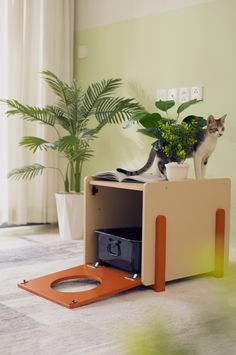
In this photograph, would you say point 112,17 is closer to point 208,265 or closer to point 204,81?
point 204,81

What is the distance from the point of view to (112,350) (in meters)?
1.33

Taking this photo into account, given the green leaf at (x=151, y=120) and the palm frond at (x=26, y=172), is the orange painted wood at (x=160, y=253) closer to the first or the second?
the green leaf at (x=151, y=120)

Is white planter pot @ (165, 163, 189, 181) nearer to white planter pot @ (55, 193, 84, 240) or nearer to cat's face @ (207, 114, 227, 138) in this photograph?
cat's face @ (207, 114, 227, 138)

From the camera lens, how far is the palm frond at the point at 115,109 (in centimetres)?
301

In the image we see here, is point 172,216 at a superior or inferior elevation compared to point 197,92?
inferior

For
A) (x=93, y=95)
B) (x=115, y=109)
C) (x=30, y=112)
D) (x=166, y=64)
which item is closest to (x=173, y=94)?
(x=166, y=64)

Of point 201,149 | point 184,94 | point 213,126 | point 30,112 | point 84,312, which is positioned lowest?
point 84,312

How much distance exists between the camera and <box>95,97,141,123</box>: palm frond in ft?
9.89

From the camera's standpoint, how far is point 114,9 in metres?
3.27

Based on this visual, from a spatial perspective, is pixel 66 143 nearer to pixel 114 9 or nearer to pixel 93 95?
pixel 93 95

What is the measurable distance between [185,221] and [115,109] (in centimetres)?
119

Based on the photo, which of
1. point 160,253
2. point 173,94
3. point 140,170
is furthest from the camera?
point 173,94

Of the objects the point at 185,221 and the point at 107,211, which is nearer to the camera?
the point at 185,221

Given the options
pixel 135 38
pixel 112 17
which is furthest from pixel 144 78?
pixel 112 17
